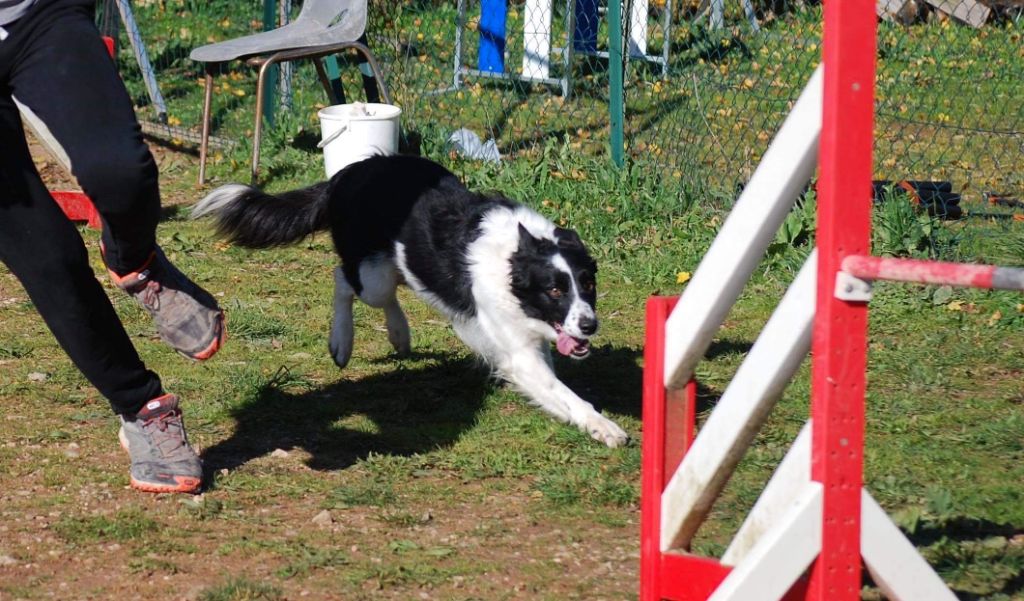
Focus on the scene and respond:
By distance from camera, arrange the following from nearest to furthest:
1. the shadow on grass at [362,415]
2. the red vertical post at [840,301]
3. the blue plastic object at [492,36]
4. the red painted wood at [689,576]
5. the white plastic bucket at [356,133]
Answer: the red vertical post at [840,301] → the red painted wood at [689,576] → the shadow on grass at [362,415] → the white plastic bucket at [356,133] → the blue plastic object at [492,36]

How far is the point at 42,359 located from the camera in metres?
4.61

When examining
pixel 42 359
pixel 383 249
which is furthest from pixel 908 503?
pixel 42 359

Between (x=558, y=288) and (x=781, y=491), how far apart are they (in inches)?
85.6

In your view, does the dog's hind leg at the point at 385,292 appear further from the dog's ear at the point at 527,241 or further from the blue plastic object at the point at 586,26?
the blue plastic object at the point at 586,26

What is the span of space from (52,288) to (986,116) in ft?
20.9

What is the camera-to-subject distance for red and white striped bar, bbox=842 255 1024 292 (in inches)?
73.9

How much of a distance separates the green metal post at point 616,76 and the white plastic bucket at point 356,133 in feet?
4.08

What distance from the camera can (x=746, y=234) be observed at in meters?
2.19

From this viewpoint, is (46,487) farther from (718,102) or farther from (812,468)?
(718,102)

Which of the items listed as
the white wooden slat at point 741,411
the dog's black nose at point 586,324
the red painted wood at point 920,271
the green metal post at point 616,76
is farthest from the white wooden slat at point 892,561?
the green metal post at point 616,76

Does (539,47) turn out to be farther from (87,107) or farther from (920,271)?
(920,271)

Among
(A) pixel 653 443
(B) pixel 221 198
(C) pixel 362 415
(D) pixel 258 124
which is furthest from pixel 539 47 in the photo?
(A) pixel 653 443

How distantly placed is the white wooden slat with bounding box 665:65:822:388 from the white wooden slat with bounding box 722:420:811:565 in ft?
0.91

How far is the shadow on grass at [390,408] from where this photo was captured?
12.6ft
